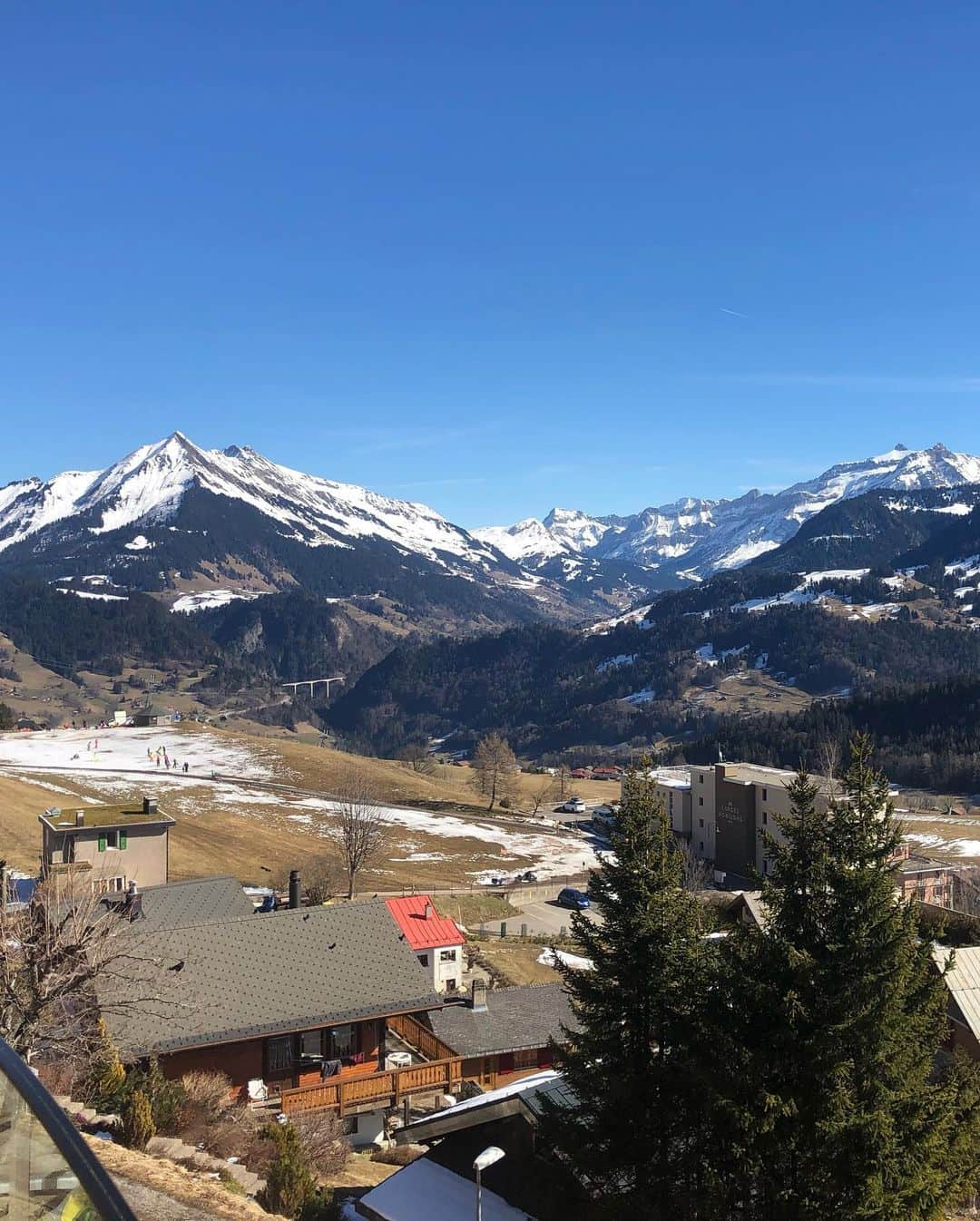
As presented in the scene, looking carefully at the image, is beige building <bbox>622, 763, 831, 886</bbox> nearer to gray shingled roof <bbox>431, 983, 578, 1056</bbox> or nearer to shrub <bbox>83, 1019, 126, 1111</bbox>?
gray shingled roof <bbox>431, 983, 578, 1056</bbox>

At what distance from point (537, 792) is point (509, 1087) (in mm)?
136139

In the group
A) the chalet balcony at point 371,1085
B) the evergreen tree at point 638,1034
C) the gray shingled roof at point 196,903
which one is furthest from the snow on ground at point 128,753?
the evergreen tree at point 638,1034

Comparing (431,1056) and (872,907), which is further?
(431,1056)

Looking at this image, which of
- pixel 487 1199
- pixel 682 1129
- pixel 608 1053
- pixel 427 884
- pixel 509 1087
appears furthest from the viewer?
pixel 427 884

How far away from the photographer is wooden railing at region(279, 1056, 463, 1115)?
90.5 feet

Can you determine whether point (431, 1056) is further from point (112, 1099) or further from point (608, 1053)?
point (608, 1053)

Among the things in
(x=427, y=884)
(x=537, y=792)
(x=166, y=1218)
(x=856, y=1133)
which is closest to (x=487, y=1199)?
(x=166, y=1218)

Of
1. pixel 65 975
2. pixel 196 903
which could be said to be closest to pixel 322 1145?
→ pixel 65 975

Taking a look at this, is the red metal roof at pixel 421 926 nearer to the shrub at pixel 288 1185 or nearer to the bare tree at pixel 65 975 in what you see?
the bare tree at pixel 65 975

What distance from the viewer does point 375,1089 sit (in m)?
28.6

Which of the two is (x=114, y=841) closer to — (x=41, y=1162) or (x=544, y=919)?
(x=544, y=919)

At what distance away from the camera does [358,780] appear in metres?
130

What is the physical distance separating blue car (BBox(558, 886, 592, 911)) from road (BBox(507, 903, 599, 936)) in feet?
2.11

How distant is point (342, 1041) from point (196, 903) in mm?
12278
